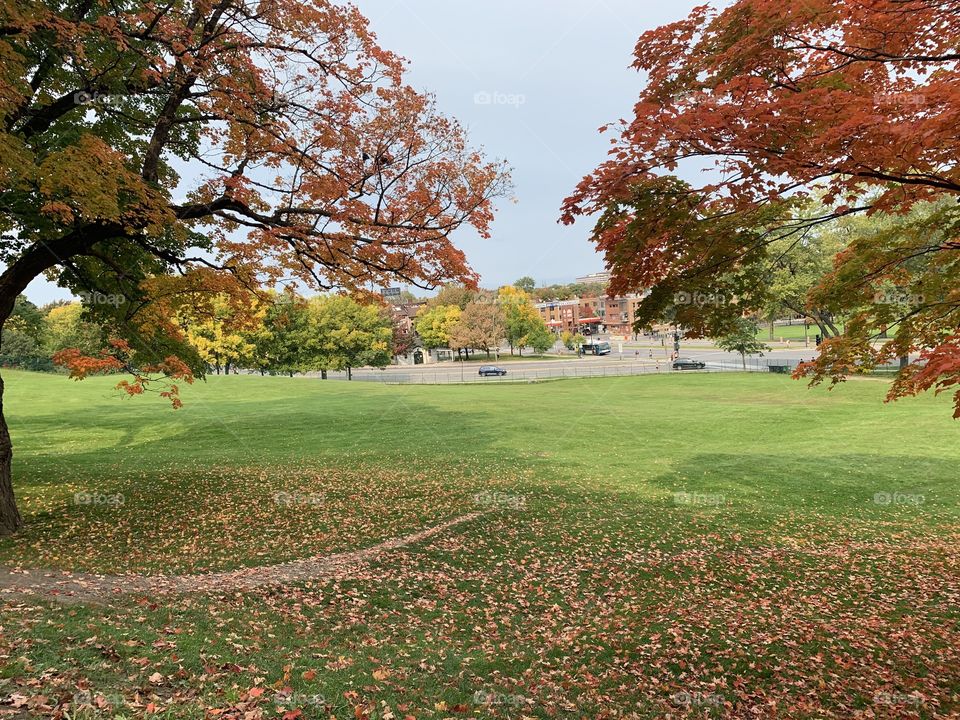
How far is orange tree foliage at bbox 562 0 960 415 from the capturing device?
492 cm

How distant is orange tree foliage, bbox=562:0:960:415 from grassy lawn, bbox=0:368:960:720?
11.4 feet

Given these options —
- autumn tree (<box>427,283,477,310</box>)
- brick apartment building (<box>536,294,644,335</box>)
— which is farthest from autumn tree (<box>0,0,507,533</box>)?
brick apartment building (<box>536,294,644,335</box>)

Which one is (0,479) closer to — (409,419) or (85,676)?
(85,676)

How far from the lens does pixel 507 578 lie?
26.9 ft

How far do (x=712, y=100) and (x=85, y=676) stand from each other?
849cm

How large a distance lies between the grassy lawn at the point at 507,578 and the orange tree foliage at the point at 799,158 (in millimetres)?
3468

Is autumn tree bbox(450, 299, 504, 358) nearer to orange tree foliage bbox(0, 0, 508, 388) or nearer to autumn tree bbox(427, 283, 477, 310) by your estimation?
autumn tree bbox(427, 283, 477, 310)

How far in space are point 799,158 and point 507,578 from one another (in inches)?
275

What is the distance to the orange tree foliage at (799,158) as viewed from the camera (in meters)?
4.92

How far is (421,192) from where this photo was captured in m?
9.91

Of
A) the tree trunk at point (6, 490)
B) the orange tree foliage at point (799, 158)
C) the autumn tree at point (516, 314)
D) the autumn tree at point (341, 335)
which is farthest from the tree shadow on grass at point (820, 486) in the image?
the autumn tree at point (516, 314)

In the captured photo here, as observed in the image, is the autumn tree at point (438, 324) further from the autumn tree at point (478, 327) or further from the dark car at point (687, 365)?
the dark car at point (687, 365)

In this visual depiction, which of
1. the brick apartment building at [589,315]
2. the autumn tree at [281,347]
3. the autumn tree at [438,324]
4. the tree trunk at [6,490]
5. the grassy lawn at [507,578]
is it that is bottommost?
the grassy lawn at [507,578]

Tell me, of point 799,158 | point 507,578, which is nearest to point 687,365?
point 507,578
